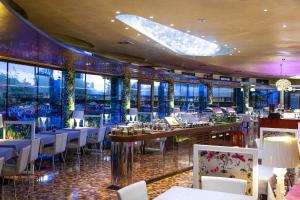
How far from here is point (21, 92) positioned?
10852 millimetres

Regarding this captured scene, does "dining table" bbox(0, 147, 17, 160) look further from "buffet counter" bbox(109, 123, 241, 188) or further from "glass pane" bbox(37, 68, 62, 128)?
"glass pane" bbox(37, 68, 62, 128)

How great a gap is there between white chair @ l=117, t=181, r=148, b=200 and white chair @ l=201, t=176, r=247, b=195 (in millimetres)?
900

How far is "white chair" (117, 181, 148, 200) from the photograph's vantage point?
8.94ft

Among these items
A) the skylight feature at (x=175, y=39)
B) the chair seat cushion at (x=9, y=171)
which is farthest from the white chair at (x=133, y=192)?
the skylight feature at (x=175, y=39)

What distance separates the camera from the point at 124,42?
36.7ft

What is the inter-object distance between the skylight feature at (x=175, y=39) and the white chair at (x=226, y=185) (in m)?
5.14

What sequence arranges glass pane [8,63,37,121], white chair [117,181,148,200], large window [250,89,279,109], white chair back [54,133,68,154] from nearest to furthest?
white chair [117,181,148,200] < white chair back [54,133,68,154] < glass pane [8,63,37,121] < large window [250,89,279,109]

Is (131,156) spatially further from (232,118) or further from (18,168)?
(232,118)

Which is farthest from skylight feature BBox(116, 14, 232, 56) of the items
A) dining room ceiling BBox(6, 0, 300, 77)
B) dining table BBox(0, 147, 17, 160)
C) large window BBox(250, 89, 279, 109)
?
large window BBox(250, 89, 279, 109)

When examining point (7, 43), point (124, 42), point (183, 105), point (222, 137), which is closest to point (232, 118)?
point (222, 137)

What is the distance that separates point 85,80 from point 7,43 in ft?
22.2

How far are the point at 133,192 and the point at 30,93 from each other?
9224 mm

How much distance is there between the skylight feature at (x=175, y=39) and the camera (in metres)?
9.34

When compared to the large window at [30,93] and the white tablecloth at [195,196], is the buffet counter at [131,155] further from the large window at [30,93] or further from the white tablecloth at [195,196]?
the large window at [30,93]
